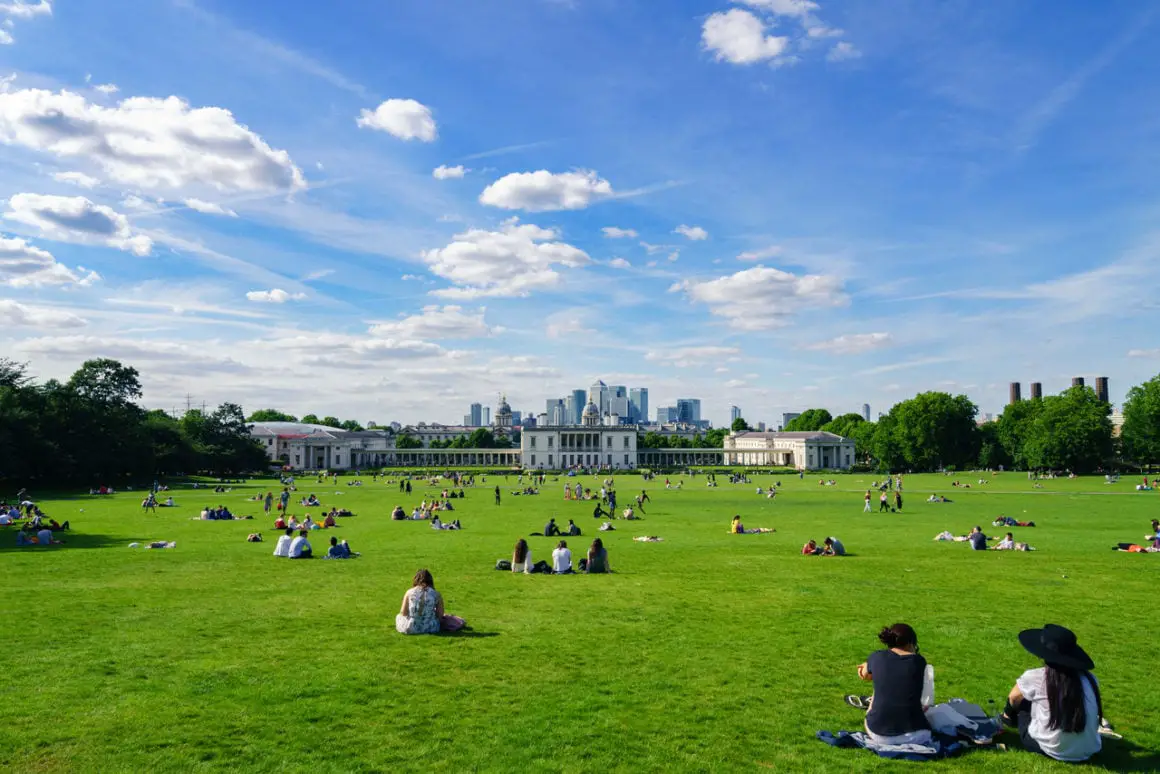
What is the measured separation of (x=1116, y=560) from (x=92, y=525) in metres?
35.0

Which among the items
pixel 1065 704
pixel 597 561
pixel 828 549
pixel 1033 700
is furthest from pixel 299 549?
pixel 1065 704

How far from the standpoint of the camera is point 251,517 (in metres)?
36.3

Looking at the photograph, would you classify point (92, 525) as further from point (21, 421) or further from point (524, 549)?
point (21, 421)

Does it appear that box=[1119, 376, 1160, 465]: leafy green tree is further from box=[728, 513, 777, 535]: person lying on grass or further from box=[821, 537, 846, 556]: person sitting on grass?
box=[821, 537, 846, 556]: person sitting on grass

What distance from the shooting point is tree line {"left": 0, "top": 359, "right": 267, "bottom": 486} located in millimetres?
54062

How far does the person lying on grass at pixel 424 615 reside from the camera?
11797 millimetres

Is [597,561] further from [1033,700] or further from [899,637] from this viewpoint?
[1033,700]

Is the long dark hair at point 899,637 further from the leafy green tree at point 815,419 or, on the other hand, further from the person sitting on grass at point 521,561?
the leafy green tree at point 815,419

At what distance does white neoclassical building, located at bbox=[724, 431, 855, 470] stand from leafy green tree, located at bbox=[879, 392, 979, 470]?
36.1 metres

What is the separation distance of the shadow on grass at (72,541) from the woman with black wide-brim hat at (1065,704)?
24526 mm

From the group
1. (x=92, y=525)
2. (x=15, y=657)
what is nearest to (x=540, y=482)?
(x=92, y=525)

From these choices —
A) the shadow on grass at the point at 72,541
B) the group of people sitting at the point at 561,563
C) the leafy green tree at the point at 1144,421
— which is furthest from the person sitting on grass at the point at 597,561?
the leafy green tree at the point at 1144,421

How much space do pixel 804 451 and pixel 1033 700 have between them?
15485 cm

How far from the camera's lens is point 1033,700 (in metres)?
7.37
